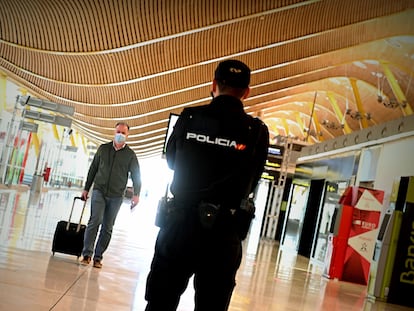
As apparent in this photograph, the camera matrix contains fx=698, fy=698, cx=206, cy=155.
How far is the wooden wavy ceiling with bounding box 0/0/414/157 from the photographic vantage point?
74.5 feet

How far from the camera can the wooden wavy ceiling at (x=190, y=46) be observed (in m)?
22.7

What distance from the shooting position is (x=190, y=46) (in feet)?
85.9

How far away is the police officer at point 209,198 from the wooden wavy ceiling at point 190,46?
1873 cm

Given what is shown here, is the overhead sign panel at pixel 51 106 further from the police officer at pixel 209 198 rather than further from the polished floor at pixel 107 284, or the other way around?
the police officer at pixel 209 198

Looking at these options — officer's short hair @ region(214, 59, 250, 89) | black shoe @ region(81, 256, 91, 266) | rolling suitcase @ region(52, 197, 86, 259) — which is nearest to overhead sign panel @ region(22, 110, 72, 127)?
rolling suitcase @ region(52, 197, 86, 259)

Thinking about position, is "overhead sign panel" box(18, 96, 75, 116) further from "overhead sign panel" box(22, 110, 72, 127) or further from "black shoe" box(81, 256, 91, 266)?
"black shoe" box(81, 256, 91, 266)

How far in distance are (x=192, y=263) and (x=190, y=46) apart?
2342 centimetres

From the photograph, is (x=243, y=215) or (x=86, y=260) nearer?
(x=243, y=215)

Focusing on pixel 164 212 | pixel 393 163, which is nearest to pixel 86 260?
pixel 164 212

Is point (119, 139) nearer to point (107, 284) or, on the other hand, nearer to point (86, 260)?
point (86, 260)

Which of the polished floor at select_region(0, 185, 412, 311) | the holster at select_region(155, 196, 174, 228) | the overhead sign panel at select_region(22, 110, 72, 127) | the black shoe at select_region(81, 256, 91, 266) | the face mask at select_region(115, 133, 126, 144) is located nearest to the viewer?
the holster at select_region(155, 196, 174, 228)

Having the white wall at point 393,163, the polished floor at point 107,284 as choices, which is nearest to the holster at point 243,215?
the polished floor at point 107,284

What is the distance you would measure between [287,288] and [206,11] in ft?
43.8

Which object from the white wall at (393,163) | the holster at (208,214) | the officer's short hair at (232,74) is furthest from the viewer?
the white wall at (393,163)
